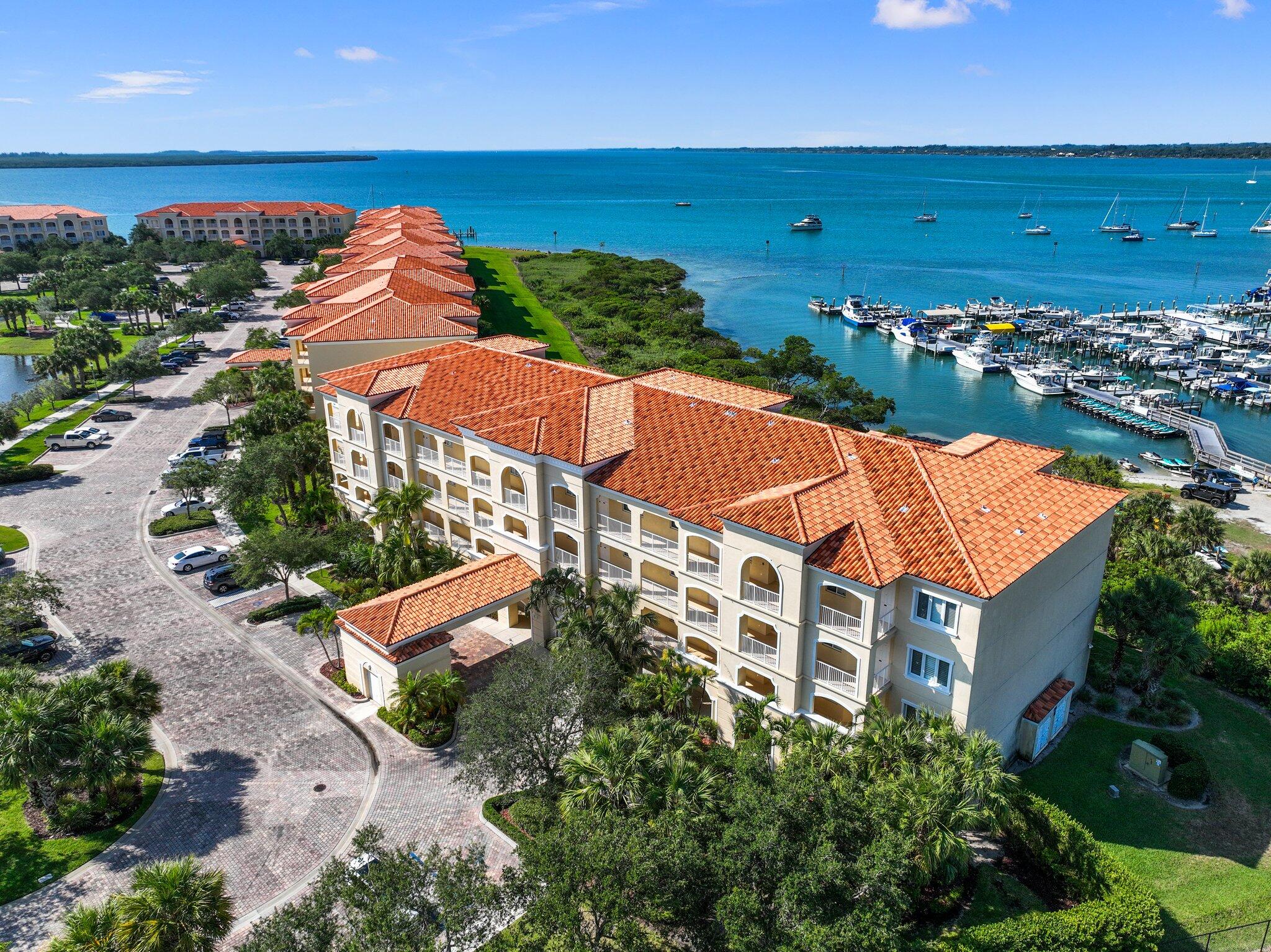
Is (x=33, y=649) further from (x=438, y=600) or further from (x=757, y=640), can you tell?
(x=757, y=640)

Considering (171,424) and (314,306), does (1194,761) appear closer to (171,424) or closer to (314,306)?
(314,306)

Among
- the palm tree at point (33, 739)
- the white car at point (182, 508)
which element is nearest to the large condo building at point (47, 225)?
the white car at point (182, 508)

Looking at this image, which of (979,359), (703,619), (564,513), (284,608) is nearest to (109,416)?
(284,608)

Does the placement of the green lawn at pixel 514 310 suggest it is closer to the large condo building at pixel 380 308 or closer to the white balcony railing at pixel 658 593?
the large condo building at pixel 380 308

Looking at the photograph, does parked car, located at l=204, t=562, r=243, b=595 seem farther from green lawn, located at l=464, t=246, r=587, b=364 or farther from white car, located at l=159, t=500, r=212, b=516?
green lawn, located at l=464, t=246, r=587, b=364

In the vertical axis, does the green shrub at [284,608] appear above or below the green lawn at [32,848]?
above

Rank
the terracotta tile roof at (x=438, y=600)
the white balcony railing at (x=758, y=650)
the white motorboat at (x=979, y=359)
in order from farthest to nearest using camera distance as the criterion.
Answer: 1. the white motorboat at (x=979, y=359)
2. the terracotta tile roof at (x=438, y=600)
3. the white balcony railing at (x=758, y=650)

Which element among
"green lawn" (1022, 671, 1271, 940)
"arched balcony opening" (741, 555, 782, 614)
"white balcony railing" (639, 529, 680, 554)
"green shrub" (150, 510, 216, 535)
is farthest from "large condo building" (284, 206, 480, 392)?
"green lawn" (1022, 671, 1271, 940)
